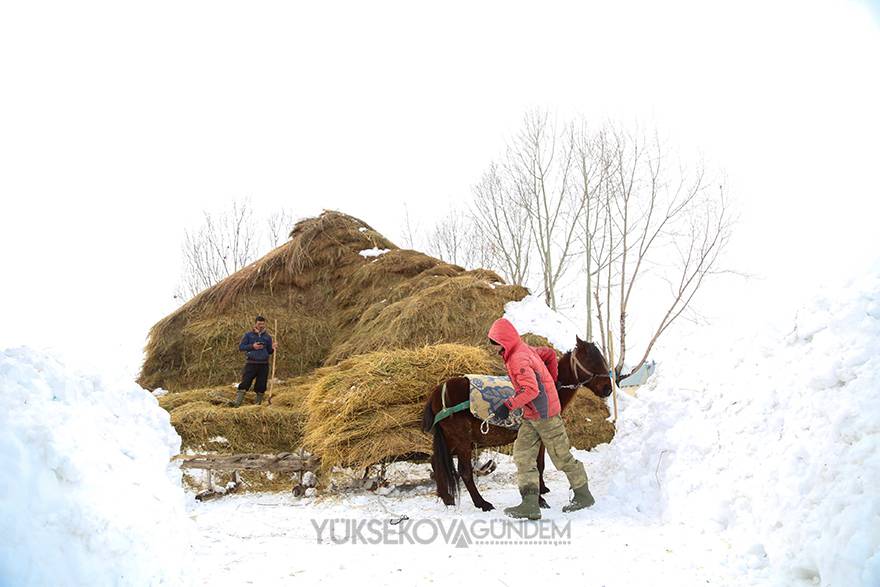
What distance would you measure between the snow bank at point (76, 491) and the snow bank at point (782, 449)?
3.55 meters

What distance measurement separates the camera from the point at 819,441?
366cm

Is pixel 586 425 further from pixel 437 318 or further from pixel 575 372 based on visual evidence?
pixel 437 318

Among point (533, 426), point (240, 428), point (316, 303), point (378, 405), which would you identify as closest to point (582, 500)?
point (533, 426)

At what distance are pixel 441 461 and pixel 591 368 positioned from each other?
1997 mm

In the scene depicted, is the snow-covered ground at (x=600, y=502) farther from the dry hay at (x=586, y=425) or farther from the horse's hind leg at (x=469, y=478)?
the dry hay at (x=586, y=425)

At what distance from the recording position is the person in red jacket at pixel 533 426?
531 centimetres

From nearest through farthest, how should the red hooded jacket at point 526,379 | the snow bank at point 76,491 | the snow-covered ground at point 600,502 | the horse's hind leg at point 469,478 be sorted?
the snow bank at point 76,491 < the snow-covered ground at point 600,502 < the red hooded jacket at point 526,379 < the horse's hind leg at point 469,478

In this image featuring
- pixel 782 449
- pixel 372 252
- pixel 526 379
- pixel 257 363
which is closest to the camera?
pixel 782 449

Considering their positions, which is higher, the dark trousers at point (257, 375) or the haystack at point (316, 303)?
the haystack at point (316, 303)

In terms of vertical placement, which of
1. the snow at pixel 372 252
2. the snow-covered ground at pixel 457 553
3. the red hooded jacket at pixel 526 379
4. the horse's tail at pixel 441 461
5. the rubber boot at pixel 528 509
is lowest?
the snow-covered ground at pixel 457 553

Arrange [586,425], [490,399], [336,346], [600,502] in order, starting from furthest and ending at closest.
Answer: [336,346] → [586,425] → [490,399] → [600,502]

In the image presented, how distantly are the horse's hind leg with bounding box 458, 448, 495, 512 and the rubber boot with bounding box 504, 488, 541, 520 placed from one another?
404mm

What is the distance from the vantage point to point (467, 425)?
242 inches

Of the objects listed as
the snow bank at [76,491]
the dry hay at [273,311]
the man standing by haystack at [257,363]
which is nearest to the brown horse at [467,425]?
the snow bank at [76,491]
